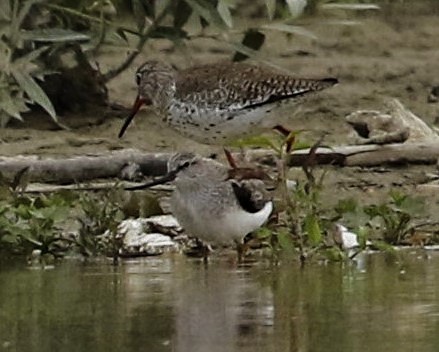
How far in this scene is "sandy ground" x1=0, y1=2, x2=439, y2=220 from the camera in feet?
38.8

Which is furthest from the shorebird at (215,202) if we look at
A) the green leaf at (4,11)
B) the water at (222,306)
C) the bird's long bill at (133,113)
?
the bird's long bill at (133,113)

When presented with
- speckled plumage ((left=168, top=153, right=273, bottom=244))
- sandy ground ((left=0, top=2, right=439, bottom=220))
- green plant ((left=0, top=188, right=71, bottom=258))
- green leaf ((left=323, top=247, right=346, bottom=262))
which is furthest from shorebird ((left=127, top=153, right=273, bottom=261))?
sandy ground ((left=0, top=2, right=439, bottom=220))

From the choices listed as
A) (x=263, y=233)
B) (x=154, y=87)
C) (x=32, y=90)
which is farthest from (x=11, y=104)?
(x=154, y=87)

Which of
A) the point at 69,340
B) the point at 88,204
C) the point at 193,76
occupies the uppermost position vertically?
the point at 193,76

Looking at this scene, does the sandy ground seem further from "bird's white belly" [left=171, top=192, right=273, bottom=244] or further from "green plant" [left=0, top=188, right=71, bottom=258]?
"green plant" [left=0, top=188, right=71, bottom=258]

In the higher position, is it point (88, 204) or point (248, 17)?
point (248, 17)

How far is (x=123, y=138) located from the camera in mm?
12773

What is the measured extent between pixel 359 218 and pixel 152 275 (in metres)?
1.27

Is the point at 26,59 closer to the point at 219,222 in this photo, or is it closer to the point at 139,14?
the point at 139,14

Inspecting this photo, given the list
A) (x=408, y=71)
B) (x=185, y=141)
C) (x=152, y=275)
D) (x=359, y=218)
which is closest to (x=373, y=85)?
(x=408, y=71)

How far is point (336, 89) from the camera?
14.3 meters

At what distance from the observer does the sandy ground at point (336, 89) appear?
38.8 ft

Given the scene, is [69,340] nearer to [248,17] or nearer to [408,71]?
[408,71]

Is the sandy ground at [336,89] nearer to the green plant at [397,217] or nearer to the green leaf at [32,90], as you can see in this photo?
the green plant at [397,217]
